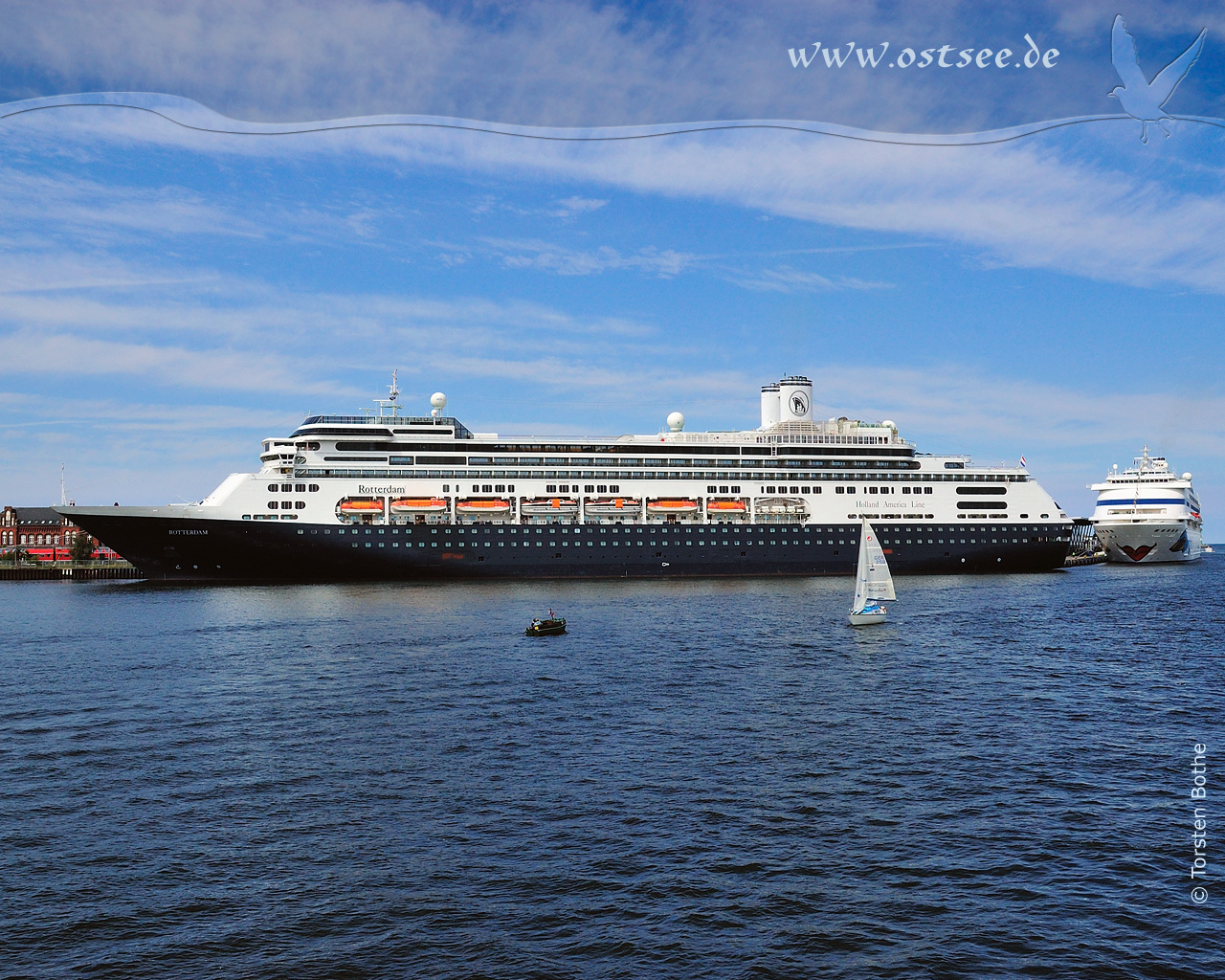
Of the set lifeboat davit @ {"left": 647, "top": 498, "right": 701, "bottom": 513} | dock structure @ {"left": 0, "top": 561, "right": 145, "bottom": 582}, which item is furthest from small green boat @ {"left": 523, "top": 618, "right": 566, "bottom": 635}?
dock structure @ {"left": 0, "top": 561, "right": 145, "bottom": 582}

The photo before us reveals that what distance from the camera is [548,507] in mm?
83938

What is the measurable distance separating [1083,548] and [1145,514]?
4241 centimetres

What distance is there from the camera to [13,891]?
16.0 metres

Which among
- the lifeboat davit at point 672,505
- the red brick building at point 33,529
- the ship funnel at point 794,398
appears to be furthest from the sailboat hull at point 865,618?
the red brick building at point 33,529

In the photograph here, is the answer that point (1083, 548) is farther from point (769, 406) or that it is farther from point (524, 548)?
point (524, 548)

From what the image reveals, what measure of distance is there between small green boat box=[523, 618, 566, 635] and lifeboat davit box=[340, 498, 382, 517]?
127 feet

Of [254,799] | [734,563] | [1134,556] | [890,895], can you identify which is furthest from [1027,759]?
[1134,556]

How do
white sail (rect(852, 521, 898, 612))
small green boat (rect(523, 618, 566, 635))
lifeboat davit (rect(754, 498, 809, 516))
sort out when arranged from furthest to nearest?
lifeboat davit (rect(754, 498, 809, 516))
white sail (rect(852, 521, 898, 612))
small green boat (rect(523, 618, 566, 635))

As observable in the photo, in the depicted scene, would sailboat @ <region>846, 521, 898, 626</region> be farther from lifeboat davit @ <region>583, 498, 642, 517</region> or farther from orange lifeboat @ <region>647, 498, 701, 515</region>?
lifeboat davit @ <region>583, 498, 642, 517</region>

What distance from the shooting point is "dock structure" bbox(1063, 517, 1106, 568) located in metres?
140

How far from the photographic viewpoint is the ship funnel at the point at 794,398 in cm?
9919

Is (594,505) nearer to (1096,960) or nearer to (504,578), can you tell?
(504,578)

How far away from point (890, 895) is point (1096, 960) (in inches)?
132

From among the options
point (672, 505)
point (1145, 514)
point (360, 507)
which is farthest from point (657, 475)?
point (1145, 514)
